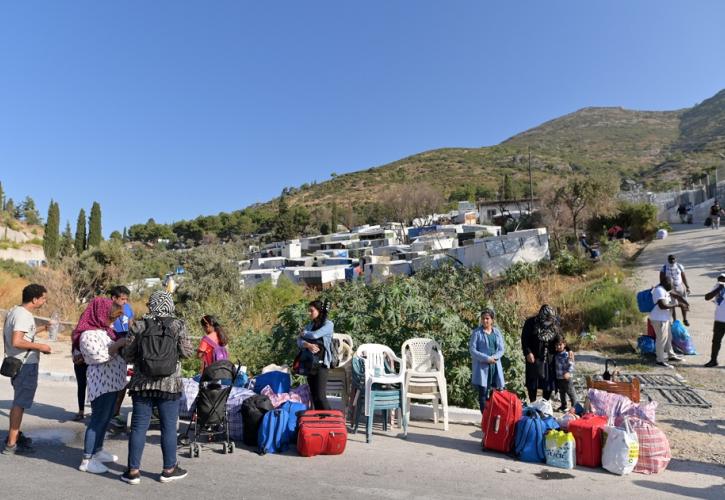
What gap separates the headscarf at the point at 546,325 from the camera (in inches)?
251

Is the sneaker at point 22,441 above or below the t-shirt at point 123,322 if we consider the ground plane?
below

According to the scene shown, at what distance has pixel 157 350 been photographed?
418 cm

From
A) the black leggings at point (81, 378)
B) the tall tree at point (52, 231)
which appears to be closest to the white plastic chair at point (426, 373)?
the black leggings at point (81, 378)

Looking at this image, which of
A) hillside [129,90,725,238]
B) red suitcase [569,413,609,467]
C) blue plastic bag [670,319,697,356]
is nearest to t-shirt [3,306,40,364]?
red suitcase [569,413,609,467]

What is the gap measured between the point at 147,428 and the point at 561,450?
376cm

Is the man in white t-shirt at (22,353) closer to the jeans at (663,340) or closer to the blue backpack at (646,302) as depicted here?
the jeans at (663,340)

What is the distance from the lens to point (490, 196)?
8194 centimetres

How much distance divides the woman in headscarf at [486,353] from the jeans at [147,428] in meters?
3.40

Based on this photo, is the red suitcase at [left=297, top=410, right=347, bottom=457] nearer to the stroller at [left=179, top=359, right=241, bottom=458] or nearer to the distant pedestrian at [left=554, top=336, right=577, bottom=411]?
the stroller at [left=179, top=359, right=241, bottom=458]

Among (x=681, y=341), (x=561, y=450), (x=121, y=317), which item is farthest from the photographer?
(x=681, y=341)

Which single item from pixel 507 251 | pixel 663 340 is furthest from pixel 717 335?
pixel 507 251

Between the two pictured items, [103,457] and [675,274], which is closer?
[103,457]

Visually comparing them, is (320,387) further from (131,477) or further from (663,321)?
(663,321)

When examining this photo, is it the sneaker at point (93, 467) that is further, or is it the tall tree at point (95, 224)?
the tall tree at point (95, 224)
